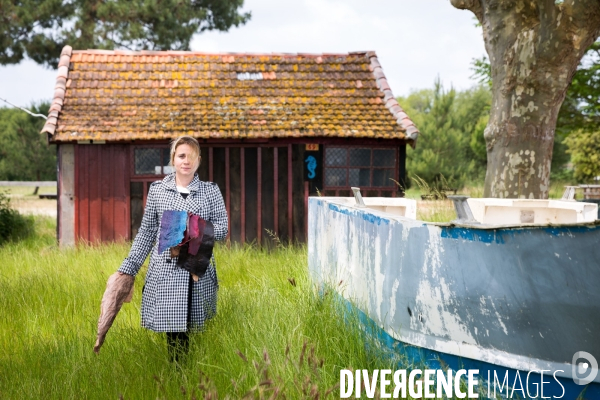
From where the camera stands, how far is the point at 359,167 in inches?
527

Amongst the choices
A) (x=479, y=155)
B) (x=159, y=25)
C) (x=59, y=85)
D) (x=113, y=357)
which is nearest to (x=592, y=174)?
(x=479, y=155)

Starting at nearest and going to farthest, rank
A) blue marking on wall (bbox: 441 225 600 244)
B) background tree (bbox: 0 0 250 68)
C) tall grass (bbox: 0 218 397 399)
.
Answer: blue marking on wall (bbox: 441 225 600 244)
tall grass (bbox: 0 218 397 399)
background tree (bbox: 0 0 250 68)

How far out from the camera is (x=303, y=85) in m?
14.3

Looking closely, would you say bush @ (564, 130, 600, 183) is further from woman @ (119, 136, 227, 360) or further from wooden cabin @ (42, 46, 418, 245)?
woman @ (119, 136, 227, 360)

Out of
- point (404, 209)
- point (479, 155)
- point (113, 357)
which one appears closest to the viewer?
point (113, 357)

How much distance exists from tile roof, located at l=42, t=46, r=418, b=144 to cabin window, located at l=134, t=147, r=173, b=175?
1.80 feet

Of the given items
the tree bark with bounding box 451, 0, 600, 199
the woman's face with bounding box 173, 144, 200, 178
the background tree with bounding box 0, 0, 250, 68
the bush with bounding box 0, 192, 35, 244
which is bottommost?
the bush with bounding box 0, 192, 35, 244

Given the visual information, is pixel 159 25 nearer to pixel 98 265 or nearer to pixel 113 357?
pixel 98 265

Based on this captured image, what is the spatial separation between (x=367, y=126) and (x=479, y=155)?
25666 millimetres

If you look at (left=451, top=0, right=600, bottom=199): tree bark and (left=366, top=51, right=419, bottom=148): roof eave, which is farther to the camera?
(left=366, top=51, right=419, bottom=148): roof eave

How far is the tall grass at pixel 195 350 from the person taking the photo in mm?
3680

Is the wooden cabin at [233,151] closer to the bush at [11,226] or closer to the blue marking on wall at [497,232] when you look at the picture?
the bush at [11,226]

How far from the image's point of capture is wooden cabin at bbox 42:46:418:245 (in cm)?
1283

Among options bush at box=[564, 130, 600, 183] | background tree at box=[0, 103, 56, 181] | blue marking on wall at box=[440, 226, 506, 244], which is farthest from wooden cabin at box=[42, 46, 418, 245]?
background tree at box=[0, 103, 56, 181]
